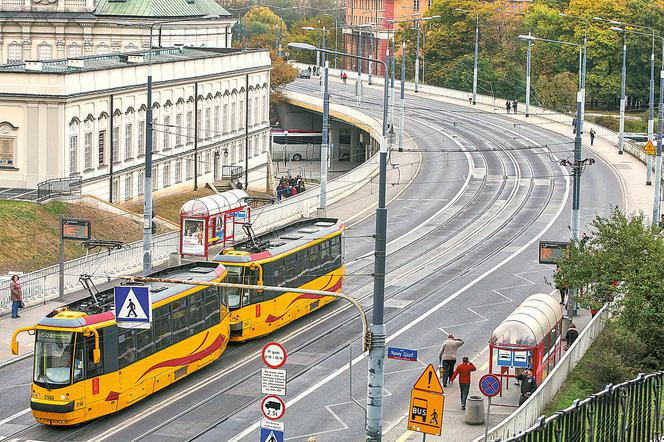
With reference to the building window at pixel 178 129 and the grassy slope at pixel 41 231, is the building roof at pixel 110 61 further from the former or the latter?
the grassy slope at pixel 41 231

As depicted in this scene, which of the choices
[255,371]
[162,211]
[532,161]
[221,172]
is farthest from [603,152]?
[255,371]

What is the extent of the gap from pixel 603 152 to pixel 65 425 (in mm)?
74574

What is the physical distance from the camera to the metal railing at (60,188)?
6850cm

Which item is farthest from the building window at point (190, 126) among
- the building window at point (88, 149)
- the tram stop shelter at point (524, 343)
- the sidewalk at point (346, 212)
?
the tram stop shelter at point (524, 343)

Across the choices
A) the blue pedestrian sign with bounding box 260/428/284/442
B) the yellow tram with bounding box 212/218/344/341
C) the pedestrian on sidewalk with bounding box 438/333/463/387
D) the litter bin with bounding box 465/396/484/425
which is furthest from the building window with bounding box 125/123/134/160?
the blue pedestrian sign with bounding box 260/428/284/442

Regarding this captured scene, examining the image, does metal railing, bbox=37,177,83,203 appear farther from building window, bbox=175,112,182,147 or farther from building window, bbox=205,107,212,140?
building window, bbox=205,107,212,140

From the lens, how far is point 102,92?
74.2 meters

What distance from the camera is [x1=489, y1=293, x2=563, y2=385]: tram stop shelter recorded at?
4119 cm

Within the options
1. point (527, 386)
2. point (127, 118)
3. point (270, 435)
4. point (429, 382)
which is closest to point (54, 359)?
point (270, 435)

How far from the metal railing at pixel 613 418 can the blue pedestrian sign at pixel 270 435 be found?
5.15 metres

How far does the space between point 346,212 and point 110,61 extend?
16772 millimetres

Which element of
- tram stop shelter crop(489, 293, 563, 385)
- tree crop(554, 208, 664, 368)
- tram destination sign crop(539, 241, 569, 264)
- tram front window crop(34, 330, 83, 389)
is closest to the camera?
tram front window crop(34, 330, 83, 389)

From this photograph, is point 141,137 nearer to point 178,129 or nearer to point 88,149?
point 178,129

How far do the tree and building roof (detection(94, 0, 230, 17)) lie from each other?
68.3 metres
